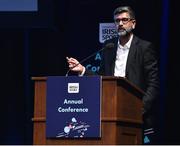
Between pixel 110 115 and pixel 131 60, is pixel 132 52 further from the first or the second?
pixel 110 115

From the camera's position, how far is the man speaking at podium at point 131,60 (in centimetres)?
473

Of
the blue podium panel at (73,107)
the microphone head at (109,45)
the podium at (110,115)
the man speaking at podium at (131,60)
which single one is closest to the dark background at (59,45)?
the man speaking at podium at (131,60)

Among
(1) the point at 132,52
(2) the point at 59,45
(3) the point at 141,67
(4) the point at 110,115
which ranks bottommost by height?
(4) the point at 110,115

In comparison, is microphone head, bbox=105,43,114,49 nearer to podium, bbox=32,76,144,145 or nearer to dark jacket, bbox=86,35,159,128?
dark jacket, bbox=86,35,159,128

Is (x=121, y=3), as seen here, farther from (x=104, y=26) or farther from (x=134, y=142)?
(x=134, y=142)

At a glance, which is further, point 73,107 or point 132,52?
point 132,52

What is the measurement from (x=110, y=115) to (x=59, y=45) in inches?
123

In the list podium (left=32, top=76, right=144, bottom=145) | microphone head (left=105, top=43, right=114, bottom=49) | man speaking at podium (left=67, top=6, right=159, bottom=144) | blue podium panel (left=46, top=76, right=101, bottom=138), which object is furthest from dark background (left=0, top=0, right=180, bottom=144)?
blue podium panel (left=46, top=76, right=101, bottom=138)

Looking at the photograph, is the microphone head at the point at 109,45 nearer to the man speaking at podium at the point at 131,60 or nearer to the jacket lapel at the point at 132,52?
the man speaking at podium at the point at 131,60

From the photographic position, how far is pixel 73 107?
4082 millimetres

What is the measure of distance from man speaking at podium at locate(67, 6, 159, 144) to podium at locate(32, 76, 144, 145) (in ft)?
1.22

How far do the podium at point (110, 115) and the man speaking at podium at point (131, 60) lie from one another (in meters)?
0.37

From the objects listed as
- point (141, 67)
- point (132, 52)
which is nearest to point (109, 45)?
point (132, 52)

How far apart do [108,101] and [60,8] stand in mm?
3103
